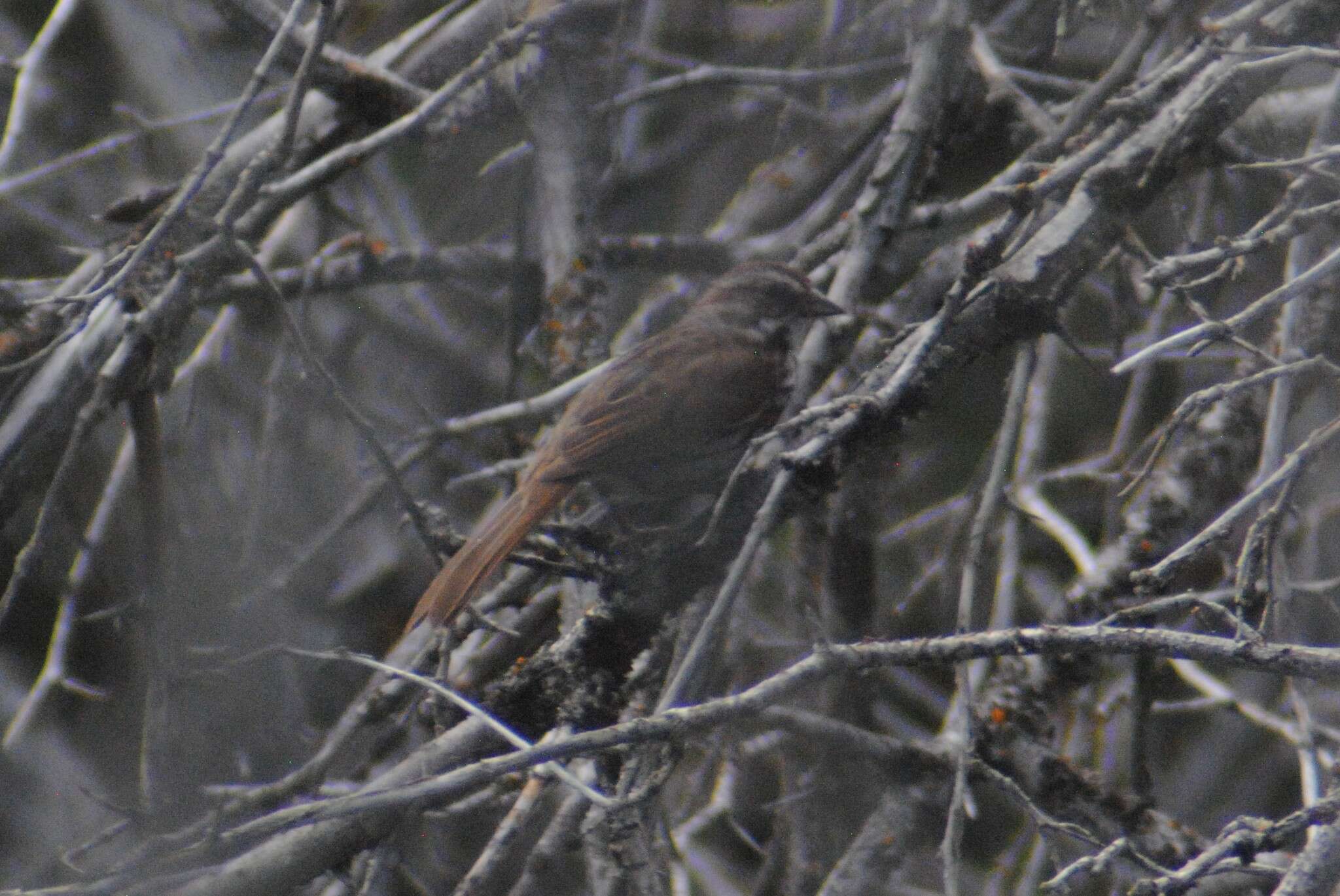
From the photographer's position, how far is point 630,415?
3.95m

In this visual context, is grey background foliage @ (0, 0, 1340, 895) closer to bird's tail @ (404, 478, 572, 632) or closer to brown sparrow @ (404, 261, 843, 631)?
bird's tail @ (404, 478, 572, 632)

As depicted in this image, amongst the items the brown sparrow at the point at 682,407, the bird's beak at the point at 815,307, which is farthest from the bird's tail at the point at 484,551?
the bird's beak at the point at 815,307

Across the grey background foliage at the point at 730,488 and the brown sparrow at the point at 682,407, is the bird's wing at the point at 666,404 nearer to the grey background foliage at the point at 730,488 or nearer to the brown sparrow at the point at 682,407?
the brown sparrow at the point at 682,407

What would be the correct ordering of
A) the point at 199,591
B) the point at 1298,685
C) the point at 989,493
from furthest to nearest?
the point at 199,591
the point at 989,493
the point at 1298,685

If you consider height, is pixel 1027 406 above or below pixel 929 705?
above

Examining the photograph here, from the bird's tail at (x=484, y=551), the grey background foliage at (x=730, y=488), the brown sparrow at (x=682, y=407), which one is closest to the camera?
the grey background foliage at (x=730, y=488)

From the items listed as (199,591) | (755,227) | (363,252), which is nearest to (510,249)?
(363,252)

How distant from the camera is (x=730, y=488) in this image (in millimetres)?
2834

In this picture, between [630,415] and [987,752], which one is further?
[630,415]

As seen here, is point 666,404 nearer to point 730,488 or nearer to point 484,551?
point 484,551

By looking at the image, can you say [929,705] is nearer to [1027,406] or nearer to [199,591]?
[1027,406]

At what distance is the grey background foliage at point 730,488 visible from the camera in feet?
8.56

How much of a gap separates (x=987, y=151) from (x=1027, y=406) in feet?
3.85

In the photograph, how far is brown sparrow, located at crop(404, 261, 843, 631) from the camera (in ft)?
12.4
